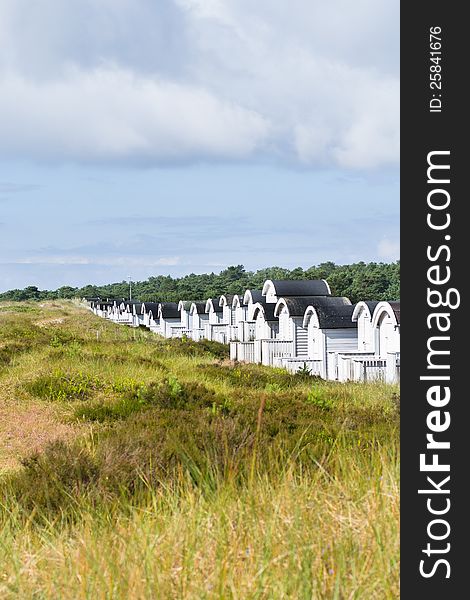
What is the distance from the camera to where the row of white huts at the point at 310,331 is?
26781mm

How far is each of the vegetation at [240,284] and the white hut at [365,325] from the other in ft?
5.71

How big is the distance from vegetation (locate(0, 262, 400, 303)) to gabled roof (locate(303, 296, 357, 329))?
254 centimetres

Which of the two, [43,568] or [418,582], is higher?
→ [418,582]

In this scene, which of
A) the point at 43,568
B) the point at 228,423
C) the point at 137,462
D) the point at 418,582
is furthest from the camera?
the point at 228,423

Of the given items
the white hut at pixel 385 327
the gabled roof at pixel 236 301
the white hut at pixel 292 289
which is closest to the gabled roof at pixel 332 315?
the white hut at pixel 385 327

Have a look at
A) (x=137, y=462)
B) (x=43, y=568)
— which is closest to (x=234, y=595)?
(x=43, y=568)

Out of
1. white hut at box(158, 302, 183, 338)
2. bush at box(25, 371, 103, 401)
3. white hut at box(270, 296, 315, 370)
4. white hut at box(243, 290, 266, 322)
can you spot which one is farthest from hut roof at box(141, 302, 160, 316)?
bush at box(25, 371, 103, 401)

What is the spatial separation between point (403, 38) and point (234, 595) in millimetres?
2601

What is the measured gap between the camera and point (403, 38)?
3211mm

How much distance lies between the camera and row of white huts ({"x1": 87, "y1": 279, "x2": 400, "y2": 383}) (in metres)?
26.8

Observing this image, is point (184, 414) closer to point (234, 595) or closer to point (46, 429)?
point (46, 429)

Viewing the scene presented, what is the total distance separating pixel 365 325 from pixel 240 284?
64.5 meters

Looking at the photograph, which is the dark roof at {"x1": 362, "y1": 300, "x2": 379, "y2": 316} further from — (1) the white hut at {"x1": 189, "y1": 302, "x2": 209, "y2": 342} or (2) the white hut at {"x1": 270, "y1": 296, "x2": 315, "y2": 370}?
(1) the white hut at {"x1": 189, "y1": 302, "x2": 209, "y2": 342}

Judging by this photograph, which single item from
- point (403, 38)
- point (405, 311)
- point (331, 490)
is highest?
point (403, 38)
